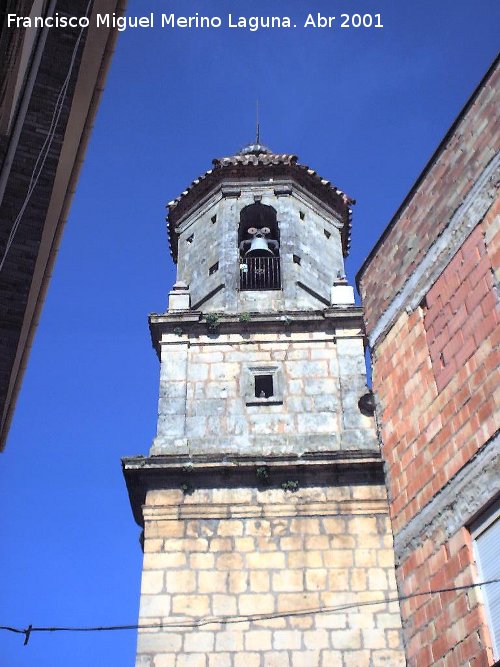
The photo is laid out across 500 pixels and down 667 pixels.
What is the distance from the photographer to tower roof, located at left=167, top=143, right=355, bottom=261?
53.0ft

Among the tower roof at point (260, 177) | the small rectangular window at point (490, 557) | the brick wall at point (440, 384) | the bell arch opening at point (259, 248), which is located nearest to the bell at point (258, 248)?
the bell arch opening at point (259, 248)

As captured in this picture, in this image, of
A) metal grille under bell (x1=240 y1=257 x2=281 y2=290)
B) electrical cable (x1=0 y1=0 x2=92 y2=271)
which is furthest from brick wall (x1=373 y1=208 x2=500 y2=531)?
metal grille under bell (x1=240 y1=257 x2=281 y2=290)

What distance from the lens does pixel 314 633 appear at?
1016cm

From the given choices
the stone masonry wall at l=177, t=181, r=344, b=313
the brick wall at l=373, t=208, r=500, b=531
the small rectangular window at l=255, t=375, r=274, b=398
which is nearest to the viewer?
the brick wall at l=373, t=208, r=500, b=531

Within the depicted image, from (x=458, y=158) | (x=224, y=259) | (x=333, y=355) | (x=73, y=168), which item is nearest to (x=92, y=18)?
(x=73, y=168)

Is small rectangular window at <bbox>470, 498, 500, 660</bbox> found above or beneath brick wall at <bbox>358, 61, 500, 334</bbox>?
beneath

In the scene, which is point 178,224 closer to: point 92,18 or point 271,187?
point 271,187

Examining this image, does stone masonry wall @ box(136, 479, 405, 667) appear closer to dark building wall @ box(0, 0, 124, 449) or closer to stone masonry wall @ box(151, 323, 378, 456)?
stone masonry wall @ box(151, 323, 378, 456)

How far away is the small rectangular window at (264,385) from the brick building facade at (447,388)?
3.78 metres

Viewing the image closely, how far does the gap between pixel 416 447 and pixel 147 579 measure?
4.10 m

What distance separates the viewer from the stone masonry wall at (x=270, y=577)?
10.0 m

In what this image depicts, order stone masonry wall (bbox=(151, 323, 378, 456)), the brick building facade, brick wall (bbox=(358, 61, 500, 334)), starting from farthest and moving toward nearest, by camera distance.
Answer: stone masonry wall (bbox=(151, 323, 378, 456))
brick wall (bbox=(358, 61, 500, 334))
the brick building facade

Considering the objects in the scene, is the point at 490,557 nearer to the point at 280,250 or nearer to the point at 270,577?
the point at 270,577

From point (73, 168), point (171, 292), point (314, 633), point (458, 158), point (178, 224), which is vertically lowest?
point (314, 633)
